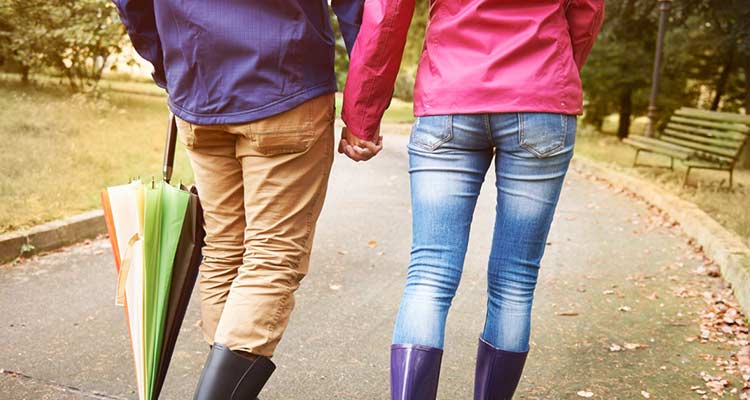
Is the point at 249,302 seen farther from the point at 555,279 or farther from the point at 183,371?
the point at 555,279

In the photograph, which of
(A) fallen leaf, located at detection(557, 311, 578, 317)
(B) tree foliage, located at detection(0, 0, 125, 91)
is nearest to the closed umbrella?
(A) fallen leaf, located at detection(557, 311, 578, 317)

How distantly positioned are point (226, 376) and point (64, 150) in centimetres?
589

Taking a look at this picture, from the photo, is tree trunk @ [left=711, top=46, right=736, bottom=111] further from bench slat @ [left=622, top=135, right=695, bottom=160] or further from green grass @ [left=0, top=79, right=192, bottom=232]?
green grass @ [left=0, top=79, right=192, bottom=232]

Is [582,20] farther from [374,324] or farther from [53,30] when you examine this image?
[53,30]

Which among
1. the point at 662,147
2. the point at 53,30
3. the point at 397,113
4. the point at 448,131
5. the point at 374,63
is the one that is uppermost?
the point at 374,63

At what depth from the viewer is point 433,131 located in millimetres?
2139

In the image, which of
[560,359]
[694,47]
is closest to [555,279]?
[560,359]

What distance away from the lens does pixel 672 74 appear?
1978 cm

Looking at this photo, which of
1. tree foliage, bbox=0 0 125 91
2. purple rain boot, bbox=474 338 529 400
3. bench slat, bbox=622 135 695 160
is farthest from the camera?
tree foliage, bbox=0 0 125 91

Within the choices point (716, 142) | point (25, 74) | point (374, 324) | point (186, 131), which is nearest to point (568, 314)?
point (374, 324)

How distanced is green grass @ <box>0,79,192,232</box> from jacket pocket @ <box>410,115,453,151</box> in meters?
3.63

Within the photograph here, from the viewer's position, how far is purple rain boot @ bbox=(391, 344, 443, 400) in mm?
2135

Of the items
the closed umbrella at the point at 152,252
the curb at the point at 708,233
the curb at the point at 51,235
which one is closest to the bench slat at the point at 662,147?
the curb at the point at 708,233

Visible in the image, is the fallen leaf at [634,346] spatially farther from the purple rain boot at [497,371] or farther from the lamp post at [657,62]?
the lamp post at [657,62]
